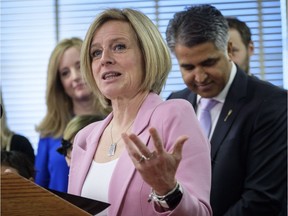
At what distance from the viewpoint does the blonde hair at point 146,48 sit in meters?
1.72

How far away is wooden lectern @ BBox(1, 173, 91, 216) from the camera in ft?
3.92

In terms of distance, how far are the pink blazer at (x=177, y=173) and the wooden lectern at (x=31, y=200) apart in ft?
0.79

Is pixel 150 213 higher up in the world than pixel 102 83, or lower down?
lower down

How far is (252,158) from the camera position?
6.98ft

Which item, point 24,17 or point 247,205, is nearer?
point 247,205

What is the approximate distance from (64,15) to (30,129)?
87cm

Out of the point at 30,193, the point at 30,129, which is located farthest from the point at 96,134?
the point at 30,129

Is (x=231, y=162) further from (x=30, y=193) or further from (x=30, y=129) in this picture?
(x=30, y=129)

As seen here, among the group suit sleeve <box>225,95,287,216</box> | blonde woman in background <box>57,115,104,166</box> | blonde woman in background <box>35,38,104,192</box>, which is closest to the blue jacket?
blonde woman in background <box>35,38,104,192</box>

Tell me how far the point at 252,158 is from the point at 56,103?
48.8 inches

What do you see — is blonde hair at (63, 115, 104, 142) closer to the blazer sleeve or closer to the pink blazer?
the blazer sleeve

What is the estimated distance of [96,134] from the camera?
5.81 ft

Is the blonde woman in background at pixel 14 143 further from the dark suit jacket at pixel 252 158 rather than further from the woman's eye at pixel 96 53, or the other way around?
the woman's eye at pixel 96 53

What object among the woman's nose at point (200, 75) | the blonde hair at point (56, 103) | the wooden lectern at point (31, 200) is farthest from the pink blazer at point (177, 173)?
the blonde hair at point (56, 103)
